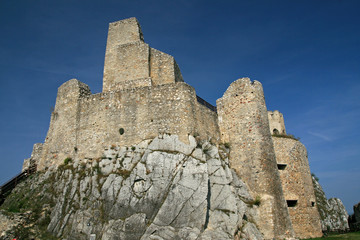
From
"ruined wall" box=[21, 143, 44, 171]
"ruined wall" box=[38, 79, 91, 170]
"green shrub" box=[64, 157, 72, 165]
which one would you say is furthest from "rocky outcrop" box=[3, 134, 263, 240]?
"ruined wall" box=[21, 143, 44, 171]

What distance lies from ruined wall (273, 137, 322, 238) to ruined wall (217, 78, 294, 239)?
2.08m

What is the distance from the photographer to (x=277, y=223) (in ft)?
58.3

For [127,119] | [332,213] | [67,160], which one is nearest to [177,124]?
[127,119]

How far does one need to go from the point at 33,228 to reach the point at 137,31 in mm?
15801

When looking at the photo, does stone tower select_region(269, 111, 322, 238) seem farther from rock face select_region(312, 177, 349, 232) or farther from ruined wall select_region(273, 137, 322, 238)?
rock face select_region(312, 177, 349, 232)

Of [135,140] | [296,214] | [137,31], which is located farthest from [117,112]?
[296,214]

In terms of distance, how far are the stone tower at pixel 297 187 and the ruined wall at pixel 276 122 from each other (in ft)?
14.2

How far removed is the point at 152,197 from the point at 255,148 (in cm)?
787

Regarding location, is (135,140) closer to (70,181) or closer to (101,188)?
(101,188)

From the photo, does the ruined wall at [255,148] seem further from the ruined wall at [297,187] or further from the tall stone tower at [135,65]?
the tall stone tower at [135,65]

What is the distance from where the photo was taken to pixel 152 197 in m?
15.7

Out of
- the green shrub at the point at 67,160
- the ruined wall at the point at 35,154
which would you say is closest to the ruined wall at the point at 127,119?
the green shrub at the point at 67,160

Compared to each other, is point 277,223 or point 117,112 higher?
point 117,112

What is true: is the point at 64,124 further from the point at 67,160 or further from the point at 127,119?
the point at 127,119
